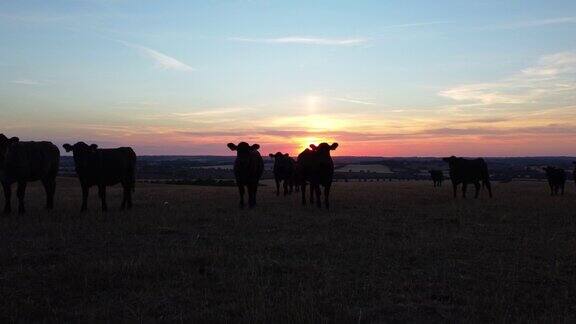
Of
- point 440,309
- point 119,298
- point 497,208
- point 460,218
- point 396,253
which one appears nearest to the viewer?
point 440,309

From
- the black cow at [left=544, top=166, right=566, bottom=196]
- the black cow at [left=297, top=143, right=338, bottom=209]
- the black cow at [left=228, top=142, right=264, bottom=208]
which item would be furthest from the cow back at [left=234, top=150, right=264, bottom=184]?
the black cow at [left=544, top=166, right=566, bottom=196]

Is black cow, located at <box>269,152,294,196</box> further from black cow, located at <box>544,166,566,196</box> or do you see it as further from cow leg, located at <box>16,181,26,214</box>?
black cow, located at <box>544,166,566,196</box>

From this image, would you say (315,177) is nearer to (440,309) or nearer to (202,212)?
(202,212)

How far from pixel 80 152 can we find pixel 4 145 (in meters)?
2.39

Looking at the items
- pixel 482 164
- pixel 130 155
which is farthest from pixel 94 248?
pixel 482 164

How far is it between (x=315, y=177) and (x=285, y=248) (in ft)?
30.1

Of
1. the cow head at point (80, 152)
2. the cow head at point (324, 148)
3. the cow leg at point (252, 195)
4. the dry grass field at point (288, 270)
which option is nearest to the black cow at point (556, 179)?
the cow head at point (324, 148)

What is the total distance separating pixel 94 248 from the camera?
394 inches

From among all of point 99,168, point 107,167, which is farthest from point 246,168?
point 99,168

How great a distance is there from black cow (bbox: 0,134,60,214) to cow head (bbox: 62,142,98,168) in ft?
3.04

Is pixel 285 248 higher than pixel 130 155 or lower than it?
Result: lower

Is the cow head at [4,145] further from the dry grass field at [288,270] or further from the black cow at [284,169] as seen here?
the black cow at [284,169]

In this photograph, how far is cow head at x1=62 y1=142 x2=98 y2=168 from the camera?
17216 millimetres

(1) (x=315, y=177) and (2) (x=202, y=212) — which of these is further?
(1) (x=315, y=177)
